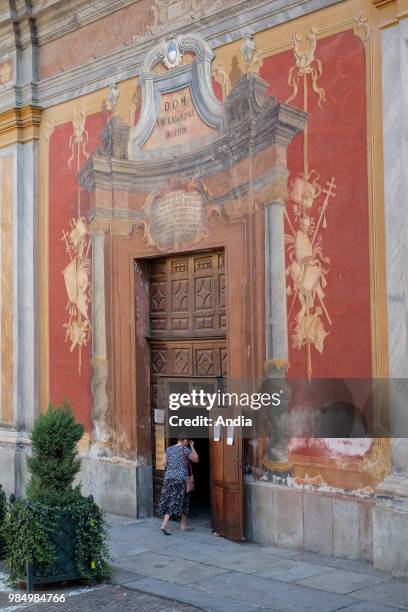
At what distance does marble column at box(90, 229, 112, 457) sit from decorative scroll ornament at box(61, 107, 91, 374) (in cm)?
23

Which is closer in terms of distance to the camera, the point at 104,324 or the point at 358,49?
the point at 358,49

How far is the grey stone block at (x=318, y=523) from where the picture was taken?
31.4 feet

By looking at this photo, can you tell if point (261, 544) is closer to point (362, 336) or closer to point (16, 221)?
point (362, 336)

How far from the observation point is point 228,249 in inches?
430

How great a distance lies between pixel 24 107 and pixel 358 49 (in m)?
6.63

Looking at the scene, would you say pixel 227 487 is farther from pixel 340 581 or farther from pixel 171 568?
pixel 340 581

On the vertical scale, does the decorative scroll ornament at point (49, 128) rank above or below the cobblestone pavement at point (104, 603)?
above

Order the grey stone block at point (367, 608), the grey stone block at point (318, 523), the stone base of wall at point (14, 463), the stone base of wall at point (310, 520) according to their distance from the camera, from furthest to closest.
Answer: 1. the stone base of wall at point (14, 463)
2. the grey stone block at point (318, 523)
3. the stone base of wall at point (310, 520)
4. the grey stone block at point (367, 608)

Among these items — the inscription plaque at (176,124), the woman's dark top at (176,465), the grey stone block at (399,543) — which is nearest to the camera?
the grey stone block at (399,543)

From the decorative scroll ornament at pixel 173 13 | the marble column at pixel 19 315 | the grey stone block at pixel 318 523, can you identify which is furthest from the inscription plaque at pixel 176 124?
the grey stone block at pixel 318 523

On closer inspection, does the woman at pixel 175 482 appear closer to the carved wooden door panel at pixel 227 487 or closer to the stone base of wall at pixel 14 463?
the carved wooden door panel at pixel 227 487

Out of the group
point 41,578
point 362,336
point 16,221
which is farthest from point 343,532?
point 16,221

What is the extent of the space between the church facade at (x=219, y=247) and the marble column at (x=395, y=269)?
3 centimetres

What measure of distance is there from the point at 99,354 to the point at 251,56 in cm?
490
